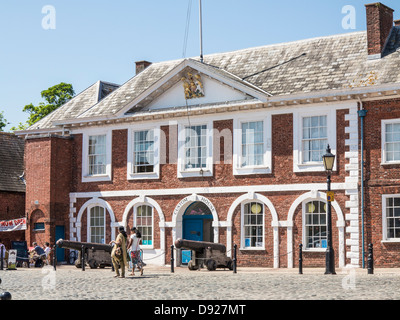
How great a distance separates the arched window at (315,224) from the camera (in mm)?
30703

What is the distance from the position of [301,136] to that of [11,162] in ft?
60.6

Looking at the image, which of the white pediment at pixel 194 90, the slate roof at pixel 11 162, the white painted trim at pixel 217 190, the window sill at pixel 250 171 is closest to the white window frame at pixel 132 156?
the white painted trim at pixel 217 190

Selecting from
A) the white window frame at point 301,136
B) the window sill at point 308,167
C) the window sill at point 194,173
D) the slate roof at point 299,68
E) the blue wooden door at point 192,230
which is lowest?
the blue wooden door at point 192,230

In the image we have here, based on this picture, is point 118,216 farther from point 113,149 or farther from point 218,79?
point 218,79

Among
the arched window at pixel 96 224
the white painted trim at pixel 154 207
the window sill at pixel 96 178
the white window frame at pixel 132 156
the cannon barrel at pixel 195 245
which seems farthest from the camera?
the arched window at pixel 96 224

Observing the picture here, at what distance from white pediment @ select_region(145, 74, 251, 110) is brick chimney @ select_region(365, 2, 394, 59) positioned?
5267 millimetres

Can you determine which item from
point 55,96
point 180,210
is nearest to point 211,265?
point 180,210

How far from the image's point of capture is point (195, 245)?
95.9 ft

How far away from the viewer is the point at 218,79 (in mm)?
33094

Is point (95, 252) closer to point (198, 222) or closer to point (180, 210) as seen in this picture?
point (180, 210)

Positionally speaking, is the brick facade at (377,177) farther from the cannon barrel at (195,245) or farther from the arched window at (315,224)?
the cannon barrel at (195,245)

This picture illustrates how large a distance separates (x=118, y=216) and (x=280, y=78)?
9.50 meters

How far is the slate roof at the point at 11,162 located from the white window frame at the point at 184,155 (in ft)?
37.3

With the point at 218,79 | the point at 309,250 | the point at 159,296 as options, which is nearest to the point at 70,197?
the point at 218,79
